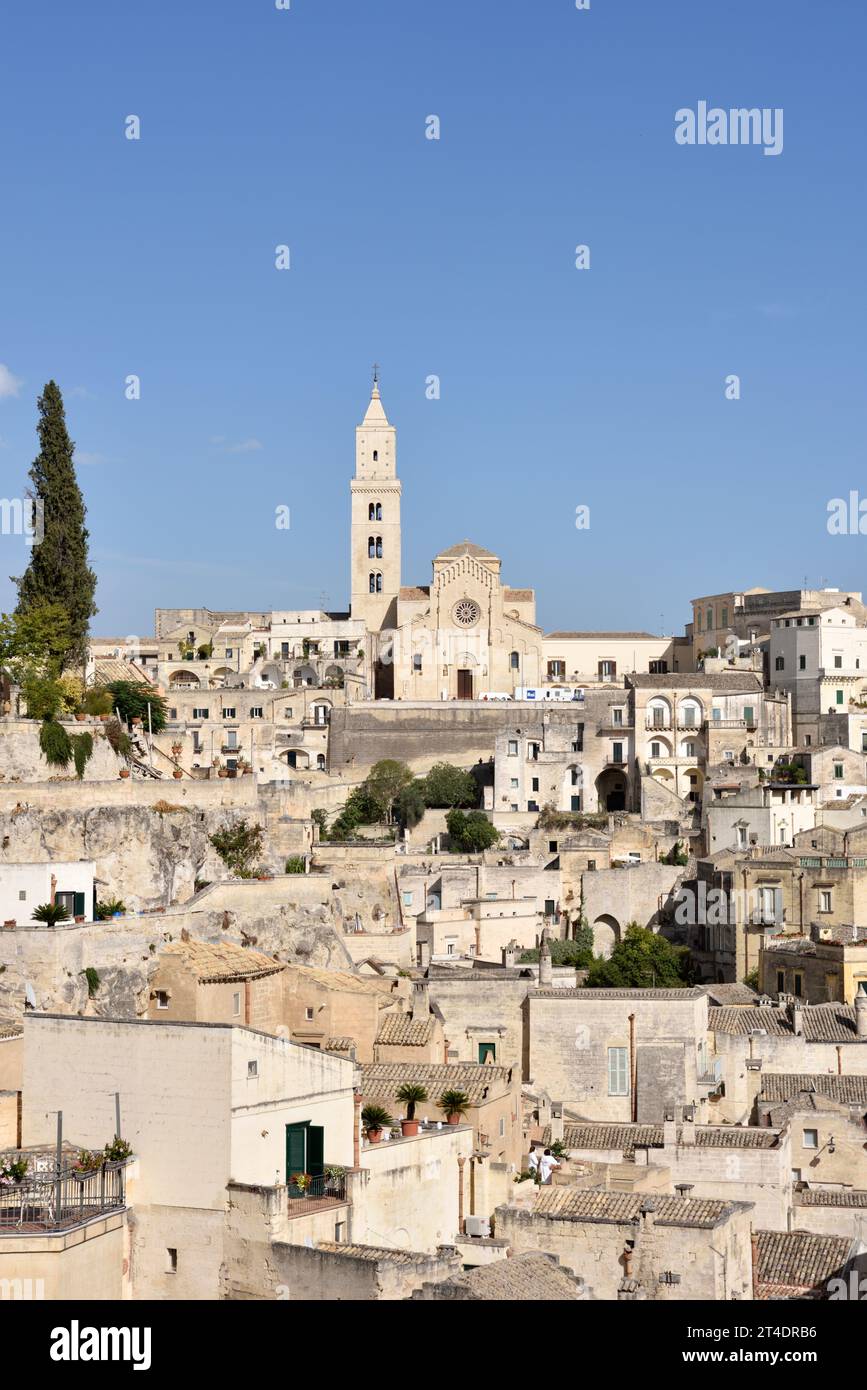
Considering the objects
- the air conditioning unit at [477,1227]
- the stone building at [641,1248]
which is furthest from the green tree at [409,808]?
the stone building at [641,1248]

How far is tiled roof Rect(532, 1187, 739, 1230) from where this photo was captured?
21000 millimetres

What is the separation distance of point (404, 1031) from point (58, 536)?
2093cm

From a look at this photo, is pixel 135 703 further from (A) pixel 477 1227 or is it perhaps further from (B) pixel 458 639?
(A) pixel 477 1227

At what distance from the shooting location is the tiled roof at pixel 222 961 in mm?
28438

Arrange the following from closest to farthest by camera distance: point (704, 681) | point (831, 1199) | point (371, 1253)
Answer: point (371, 1253), point (831, 1199), point (704, 681)

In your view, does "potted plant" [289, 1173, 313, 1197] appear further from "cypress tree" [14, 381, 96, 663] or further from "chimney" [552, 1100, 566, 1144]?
"cypress tree" [14, 381, 96, 663]

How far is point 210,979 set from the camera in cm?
2828

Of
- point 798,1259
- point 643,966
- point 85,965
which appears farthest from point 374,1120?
point 643,966

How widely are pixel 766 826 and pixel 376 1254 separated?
3422cm

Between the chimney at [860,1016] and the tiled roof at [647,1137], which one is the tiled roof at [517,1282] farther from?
the chimney at [860,1016]

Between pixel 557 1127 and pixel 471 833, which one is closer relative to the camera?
pixel 557 1127

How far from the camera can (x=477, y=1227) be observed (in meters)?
21.6

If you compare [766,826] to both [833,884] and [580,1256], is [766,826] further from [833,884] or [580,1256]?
[580,1256]

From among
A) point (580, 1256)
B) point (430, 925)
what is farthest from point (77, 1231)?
point (430, 925)
